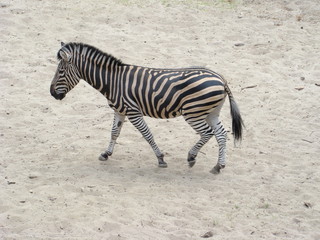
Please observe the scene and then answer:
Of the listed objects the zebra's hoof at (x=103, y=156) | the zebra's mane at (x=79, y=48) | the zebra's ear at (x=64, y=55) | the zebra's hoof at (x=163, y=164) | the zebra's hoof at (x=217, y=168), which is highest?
the zebra's mane at (x=79, y=48)

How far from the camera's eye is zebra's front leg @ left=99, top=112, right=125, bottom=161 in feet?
27.4

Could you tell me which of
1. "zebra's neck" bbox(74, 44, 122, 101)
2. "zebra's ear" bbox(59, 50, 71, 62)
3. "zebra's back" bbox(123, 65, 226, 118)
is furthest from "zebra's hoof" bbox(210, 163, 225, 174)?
"zebra's ear" bbox(59, 50, 71, 62)

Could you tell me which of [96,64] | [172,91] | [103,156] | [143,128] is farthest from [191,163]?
[96,64]

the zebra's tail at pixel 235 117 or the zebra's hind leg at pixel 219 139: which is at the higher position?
the zebra's tail at pixel 235 117

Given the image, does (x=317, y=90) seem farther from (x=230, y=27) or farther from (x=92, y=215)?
(x=92, y=215)

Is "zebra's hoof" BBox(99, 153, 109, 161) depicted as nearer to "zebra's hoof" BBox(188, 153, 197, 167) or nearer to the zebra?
the zebra

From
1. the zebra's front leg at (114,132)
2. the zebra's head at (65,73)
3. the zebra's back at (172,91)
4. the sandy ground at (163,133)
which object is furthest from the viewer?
the zebra's front leg at (114,132)

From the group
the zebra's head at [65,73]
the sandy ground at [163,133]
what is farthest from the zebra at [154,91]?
the sandy ground at [163,133]

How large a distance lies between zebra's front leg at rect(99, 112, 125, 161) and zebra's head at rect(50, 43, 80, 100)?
31.6 inches

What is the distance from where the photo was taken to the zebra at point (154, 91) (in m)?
7.73

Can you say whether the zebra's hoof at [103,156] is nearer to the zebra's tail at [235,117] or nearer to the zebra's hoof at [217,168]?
the zebra's hoof at [217,168]

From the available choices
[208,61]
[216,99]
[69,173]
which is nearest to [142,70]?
[216,99]

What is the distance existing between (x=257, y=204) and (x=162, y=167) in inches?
65.8

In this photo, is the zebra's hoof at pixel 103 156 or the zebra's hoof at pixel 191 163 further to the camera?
the zebra's hoof at pixel 103 156
